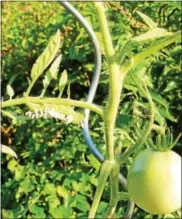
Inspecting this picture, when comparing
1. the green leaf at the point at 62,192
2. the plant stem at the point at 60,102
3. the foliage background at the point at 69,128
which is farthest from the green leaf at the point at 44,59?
the green leaf at the point at 62,192

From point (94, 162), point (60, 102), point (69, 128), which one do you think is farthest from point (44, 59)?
point (69, 128)

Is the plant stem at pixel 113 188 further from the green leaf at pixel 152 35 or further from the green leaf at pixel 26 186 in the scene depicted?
the green leaf at pixel 26 186

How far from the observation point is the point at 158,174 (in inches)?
17.3

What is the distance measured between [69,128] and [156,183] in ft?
4.98

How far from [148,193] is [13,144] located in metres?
1.70

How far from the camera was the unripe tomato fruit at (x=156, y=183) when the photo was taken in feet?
Answer: 1.42

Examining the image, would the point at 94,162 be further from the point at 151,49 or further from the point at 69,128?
the point at 151,49

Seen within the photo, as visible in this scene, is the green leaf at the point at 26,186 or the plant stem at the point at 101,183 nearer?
the plant stem at the point at 101,183

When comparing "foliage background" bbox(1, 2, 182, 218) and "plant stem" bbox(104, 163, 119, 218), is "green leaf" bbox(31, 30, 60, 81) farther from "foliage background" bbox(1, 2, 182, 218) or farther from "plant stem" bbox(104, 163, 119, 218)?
"foliage background" bbox(1, 2, 182, 218)

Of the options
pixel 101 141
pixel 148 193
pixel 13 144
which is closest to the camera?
pixel 148 193

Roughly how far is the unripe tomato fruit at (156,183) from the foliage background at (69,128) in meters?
1.17

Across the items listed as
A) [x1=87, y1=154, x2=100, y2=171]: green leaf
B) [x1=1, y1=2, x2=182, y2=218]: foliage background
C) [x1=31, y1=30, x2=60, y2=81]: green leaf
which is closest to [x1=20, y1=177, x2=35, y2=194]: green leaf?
[x1=1, y1=2, x2=182, y2=218]: foliage background

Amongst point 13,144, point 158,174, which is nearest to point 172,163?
point 158,174

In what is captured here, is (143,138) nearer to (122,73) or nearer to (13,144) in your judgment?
(122,73)
